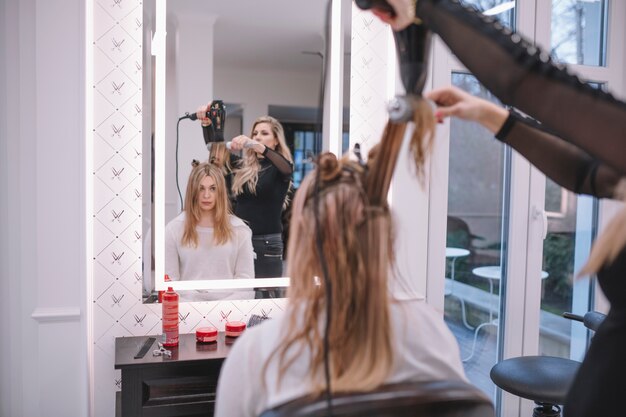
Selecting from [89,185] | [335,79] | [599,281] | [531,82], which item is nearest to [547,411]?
[599,281]

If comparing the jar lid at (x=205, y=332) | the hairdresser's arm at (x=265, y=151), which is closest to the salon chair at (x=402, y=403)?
the jar lid at (x=205, y=332)

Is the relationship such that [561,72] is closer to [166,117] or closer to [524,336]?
[166,117]

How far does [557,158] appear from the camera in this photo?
1.03 metres

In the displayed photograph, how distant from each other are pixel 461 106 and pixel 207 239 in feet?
4.19

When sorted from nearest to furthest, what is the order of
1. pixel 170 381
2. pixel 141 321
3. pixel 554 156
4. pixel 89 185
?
pixel 554 156 → pixel 170 381 → pixel 89 185 → pixel 141 321

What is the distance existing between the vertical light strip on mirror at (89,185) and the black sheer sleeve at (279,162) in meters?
0.63

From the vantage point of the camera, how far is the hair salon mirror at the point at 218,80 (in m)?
1.83

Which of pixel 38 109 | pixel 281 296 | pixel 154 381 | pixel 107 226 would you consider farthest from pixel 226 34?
pixel 154 381

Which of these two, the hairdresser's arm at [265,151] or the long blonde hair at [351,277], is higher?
the hairdresser's arm at [265,151]

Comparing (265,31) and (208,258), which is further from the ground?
(265,31)

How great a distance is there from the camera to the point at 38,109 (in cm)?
171

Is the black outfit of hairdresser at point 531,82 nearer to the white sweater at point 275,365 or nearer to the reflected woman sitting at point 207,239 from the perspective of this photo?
the white sweater at point 275,365

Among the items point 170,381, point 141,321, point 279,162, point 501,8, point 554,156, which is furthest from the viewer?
point 501,8

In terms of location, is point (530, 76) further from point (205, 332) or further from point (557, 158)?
point (205, 332)
